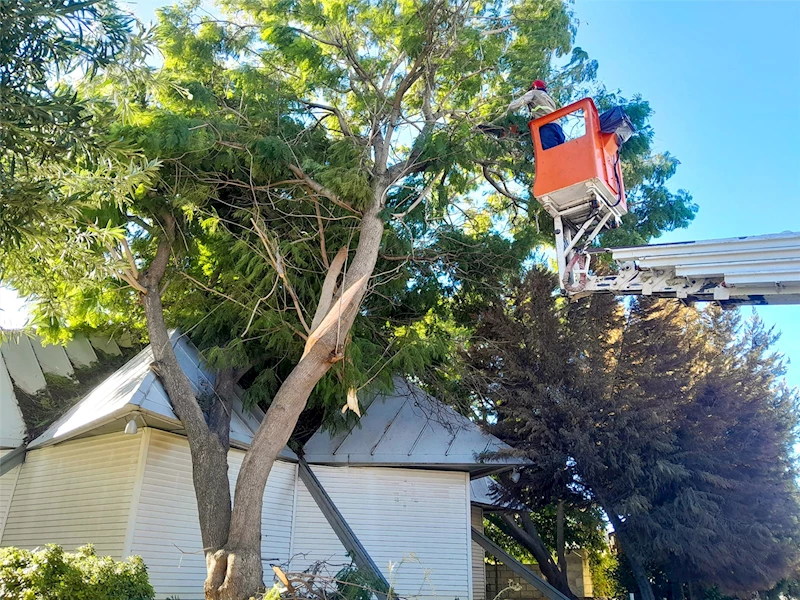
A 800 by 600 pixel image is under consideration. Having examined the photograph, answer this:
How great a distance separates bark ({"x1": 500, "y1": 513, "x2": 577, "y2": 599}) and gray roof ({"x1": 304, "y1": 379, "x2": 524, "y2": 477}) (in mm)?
3427

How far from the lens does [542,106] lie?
319 inches

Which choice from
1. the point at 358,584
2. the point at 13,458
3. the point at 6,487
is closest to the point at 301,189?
the point at 358,584

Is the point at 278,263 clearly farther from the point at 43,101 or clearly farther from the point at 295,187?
the point at 43,101

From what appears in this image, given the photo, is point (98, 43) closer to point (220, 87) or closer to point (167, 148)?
point (167, 148)

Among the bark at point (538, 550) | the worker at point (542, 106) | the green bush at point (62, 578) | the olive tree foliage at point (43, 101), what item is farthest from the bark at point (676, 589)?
the olive tree foliage at point (43, 101)

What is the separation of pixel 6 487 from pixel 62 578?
549 centimetres

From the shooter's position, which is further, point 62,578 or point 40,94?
point 62,578

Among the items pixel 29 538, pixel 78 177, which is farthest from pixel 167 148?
pixel 29 538

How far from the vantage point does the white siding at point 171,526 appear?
8.81 meters

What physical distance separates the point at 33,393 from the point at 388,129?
823 cm

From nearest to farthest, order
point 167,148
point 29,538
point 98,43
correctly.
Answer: point 98,43 < point 167,148 < point 29,538

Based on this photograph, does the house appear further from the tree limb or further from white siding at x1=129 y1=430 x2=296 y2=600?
the tree limb

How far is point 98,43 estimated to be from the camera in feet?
17.6

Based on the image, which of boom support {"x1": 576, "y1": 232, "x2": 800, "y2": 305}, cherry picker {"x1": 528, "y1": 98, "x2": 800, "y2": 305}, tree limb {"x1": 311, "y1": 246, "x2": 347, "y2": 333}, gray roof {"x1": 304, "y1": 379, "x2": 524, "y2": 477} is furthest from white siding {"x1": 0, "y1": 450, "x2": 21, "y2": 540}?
boom support {"x1": 576, "y1": 232, "x2": 800, "y2": 305}
